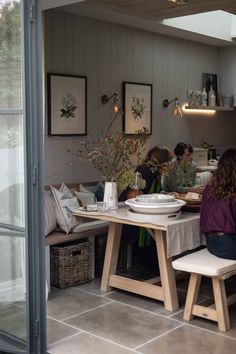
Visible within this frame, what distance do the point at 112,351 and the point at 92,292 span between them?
1.17m

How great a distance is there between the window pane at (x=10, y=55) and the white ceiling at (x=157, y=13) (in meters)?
0.81

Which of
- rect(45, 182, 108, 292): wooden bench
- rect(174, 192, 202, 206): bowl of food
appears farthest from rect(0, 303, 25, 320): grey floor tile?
rect(174, 192, 202, 206): bowl of food

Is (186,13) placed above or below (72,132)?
above

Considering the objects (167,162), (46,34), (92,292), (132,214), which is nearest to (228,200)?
(132,214)

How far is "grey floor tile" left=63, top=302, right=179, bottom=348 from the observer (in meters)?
3.51

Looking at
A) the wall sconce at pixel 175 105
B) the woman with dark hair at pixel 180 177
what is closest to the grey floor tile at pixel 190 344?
the woman with dark hair at pixel 180 177

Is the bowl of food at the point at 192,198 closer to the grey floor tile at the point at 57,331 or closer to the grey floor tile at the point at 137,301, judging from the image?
the grey floor tile at the point at 137,301

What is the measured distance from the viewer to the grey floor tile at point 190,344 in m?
3.30

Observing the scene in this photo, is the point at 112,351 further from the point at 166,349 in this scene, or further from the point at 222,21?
the point at 222,21

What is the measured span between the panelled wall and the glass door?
206cm

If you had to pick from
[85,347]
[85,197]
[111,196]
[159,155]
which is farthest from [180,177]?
[85,347]

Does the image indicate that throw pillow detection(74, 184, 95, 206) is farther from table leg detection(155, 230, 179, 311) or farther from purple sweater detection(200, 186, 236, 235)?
purple sweater detection(200, 186, 236, 235)

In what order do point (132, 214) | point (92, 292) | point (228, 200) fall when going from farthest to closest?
point (92, 292) < point (132, 214) < point (228, 200)

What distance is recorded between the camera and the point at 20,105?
3.00 meters
